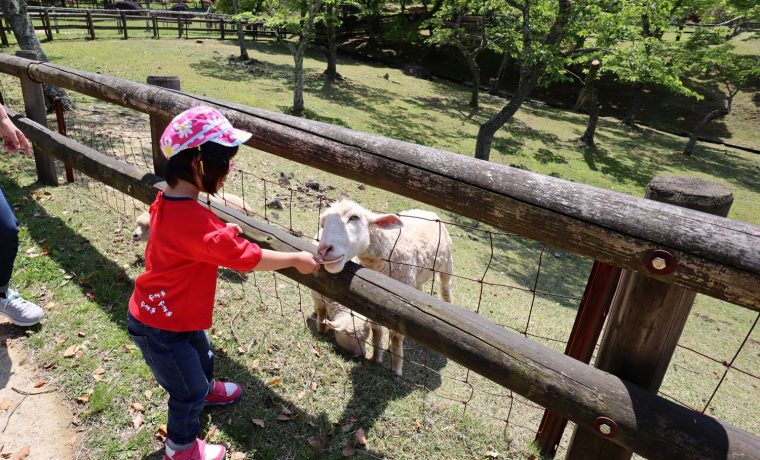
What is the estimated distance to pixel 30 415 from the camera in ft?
10.2

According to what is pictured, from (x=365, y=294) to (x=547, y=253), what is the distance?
26.2 feet

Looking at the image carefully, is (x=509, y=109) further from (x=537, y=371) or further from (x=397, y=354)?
(x=537, y=371)

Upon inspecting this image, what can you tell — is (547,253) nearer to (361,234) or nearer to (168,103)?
(361,234)

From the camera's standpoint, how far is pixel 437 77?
104 ft

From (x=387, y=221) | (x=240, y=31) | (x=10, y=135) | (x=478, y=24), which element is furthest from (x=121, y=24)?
(x=387, y=221)

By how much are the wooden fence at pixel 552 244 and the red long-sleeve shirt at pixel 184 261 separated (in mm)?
563

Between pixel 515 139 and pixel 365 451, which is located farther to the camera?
pixel 515 139

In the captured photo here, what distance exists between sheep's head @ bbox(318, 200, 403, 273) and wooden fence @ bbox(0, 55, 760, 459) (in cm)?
15

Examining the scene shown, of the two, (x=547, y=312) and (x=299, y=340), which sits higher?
(x=299, y=340)

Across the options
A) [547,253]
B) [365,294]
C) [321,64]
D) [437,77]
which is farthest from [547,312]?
[437,77]

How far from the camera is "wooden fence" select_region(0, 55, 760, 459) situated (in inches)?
59.1

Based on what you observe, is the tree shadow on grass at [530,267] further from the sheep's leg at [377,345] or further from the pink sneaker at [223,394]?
the pink sneaker at [223,394]

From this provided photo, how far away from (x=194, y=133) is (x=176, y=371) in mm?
1304

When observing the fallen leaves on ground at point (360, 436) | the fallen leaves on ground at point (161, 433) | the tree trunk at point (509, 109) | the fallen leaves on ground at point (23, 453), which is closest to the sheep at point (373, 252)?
the fallen leaves on ground at point (360, 436)
